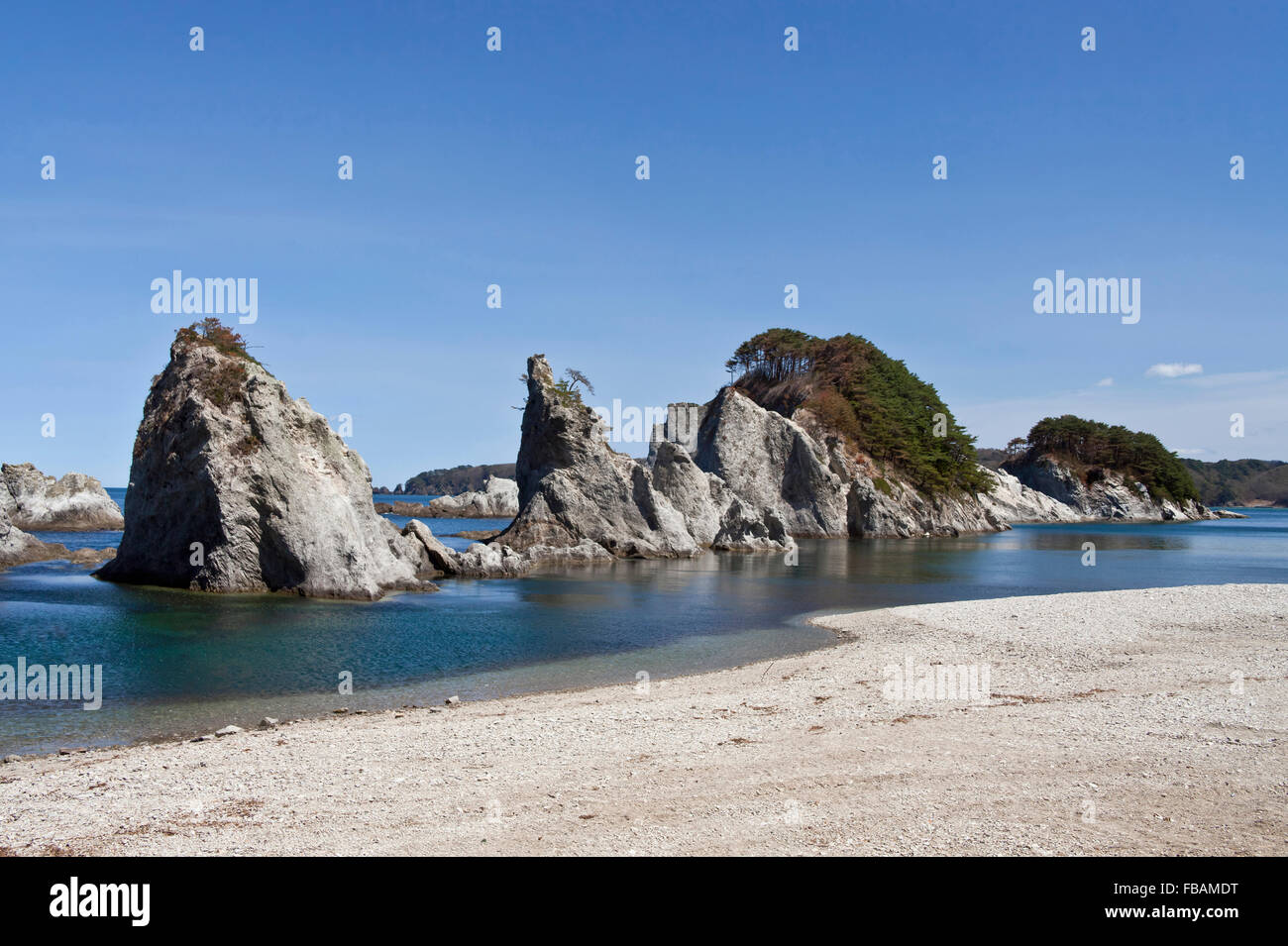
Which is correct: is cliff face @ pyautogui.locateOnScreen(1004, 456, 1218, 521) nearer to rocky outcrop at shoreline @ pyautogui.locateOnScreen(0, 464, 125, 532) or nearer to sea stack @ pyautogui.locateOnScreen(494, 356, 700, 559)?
sea stack @ pyautogui.locateOnScreen(494, 356, 700, 559)

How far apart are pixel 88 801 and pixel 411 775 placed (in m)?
3.58

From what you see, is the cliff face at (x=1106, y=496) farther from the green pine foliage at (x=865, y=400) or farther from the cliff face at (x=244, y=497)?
the cliff face at (x=244, y=497)

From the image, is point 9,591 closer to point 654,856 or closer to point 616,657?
point 616,657

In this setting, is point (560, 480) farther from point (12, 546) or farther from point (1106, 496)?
point (1106, 496)

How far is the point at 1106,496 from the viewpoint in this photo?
138 m

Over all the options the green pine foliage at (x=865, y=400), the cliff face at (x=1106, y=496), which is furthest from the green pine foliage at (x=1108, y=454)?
the green pine foliage at (x=865, y=400)

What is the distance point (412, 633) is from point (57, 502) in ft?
225

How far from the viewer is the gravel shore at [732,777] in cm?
801

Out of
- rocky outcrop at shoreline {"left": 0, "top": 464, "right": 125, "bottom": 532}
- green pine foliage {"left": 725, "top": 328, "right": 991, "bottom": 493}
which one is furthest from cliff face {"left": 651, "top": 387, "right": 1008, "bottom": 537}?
rocky outcrop at shoreline {"left": 0, "top": 464, "right": 125, "bottom": 532}

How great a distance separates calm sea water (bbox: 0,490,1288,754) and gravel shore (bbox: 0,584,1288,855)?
205 cm

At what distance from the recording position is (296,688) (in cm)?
1698

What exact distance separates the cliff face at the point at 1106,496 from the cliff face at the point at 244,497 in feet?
431

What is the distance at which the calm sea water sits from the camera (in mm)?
15836
